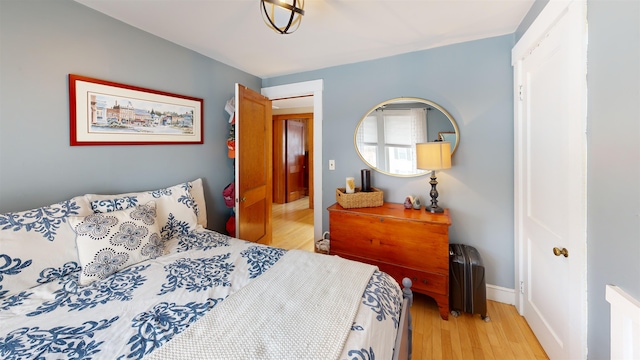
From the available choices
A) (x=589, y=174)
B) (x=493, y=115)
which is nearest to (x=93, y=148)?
(x=589, y=174)

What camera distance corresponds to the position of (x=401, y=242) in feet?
6.63

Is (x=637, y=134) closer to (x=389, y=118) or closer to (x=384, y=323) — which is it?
(x=384, y=323)

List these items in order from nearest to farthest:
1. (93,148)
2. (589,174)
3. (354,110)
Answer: (589,174)
(93,148)
(354,110)

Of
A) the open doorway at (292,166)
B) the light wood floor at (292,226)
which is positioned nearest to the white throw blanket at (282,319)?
the light wood floor at (292,226)

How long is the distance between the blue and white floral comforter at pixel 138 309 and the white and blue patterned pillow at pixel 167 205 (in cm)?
39

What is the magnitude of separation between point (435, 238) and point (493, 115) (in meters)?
1.23

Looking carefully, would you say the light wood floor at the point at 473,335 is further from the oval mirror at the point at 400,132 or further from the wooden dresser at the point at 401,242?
the oval mirror at the point at 400,132

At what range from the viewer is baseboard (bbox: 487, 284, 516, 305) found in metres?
2.12

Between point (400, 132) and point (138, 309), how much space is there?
7.85 feet

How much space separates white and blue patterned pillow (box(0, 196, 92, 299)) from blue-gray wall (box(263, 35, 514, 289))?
243 cm

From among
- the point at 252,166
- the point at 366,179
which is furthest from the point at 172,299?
the point at 366,179

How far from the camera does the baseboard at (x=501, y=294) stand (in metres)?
2.12

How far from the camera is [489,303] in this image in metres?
2.14

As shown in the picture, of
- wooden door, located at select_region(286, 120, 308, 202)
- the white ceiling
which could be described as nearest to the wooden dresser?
the white ceiling
